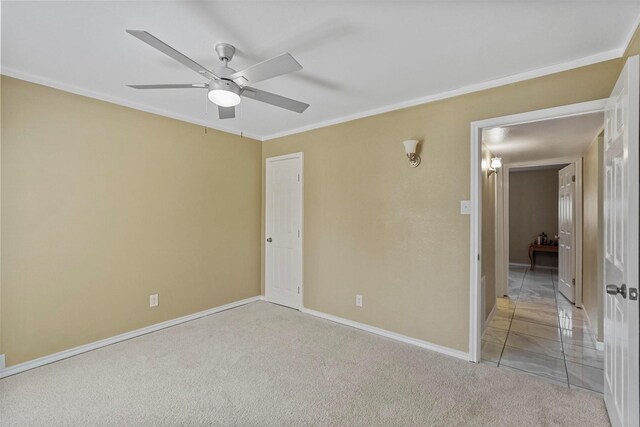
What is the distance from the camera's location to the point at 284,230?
4.21 meters

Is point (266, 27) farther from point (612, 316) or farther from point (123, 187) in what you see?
point (612, 316)

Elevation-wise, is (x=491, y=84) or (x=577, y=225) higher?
(x=491, y=84)

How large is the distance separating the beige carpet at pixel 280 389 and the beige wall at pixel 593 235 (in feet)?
4.79

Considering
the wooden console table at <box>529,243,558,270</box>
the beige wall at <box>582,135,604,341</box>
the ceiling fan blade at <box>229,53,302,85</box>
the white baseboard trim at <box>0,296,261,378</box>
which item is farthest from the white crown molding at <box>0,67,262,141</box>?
the wooden console table at <box>529,243,558,270</box>

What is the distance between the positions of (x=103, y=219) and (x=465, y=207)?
3.39 metres

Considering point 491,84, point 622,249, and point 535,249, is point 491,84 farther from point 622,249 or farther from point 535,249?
point 535,249

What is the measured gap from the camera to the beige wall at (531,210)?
6992mm

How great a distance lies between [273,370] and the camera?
2486mm

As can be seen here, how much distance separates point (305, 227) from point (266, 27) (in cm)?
250

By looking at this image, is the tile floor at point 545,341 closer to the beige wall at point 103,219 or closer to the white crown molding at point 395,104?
the white crown molding at point 395,104

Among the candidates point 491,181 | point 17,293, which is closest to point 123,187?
point 17,293

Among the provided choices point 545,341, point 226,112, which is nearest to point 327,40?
point 226,112

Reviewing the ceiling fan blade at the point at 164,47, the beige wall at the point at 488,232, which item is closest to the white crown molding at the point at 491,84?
the beige wall at the point at 488,232

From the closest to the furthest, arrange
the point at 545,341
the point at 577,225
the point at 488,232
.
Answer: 1. the point at 545,341
2. the point at 488,232
3. the point at 577,225
